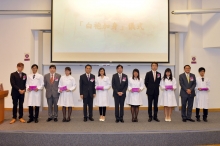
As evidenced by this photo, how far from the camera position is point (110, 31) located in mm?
9250

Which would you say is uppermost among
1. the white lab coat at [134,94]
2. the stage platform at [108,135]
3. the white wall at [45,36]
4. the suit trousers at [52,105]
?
the white wall at [45,36]

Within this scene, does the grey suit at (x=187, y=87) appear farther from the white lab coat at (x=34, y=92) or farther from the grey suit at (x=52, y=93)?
the white lab coat at (x=34, y=92)

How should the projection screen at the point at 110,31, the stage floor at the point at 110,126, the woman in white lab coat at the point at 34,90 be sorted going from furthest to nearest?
1. the projection screen at the point at 110,31
2. the woman in white lab coat at the point at 34,90
3. the stage floor at the point at 110,126

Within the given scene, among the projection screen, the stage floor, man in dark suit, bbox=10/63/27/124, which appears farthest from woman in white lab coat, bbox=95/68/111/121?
man in dark suit, bbox=10/63/27/124

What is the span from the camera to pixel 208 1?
9.42m

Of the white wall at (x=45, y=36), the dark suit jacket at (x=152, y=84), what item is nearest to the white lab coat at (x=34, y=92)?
the white wall at (x=45, y=36)

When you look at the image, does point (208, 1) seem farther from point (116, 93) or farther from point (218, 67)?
point (116, 93)

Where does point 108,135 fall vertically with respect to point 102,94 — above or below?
below

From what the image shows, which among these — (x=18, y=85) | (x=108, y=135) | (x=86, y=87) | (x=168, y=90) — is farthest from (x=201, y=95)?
(x=18, y=85)

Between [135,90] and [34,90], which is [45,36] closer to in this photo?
[34,90]

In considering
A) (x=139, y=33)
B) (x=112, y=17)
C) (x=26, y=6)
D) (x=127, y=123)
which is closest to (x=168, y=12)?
(x=139, y=33)

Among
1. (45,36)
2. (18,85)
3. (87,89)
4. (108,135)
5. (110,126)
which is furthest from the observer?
(45,36)

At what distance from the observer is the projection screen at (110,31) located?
30.2 feet

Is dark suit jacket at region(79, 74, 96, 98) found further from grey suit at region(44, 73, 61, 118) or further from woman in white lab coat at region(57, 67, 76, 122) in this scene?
grey suit at region(44, 73, 61, 118)
